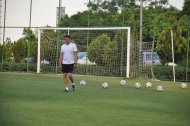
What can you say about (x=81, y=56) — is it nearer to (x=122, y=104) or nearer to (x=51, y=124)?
(x=122, y=104)

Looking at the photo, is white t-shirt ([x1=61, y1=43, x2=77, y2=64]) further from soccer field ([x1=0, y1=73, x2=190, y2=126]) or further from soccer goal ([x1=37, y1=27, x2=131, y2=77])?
soccer goal ([x1=37, y1=27, x2=131, y2=77])

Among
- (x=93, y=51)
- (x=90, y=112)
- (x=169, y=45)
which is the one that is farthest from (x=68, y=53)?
(x=93, y=51)

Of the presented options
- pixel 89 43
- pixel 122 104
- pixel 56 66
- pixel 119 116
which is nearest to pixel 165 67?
pixel 89 43

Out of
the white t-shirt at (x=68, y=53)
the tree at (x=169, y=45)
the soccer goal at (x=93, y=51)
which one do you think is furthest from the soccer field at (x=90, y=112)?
the soccer goal at (x=93, y=51)

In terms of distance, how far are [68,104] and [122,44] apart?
1419 cm

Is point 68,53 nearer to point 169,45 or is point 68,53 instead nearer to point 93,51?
point 169,45

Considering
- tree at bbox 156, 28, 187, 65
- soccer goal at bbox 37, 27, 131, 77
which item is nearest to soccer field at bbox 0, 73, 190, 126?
tree at bbox 156, 28, 187, 65

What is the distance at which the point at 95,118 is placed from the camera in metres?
7.12

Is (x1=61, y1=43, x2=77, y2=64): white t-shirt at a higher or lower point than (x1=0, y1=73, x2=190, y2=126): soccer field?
higher

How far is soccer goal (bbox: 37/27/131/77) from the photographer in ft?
74.9

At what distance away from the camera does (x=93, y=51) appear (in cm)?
2323

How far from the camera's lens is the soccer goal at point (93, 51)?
22.8 metres

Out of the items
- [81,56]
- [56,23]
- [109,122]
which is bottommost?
[109,122]

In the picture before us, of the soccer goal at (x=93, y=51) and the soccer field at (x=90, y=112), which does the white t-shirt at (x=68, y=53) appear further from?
the soccer goal at (x=93, y=51)
